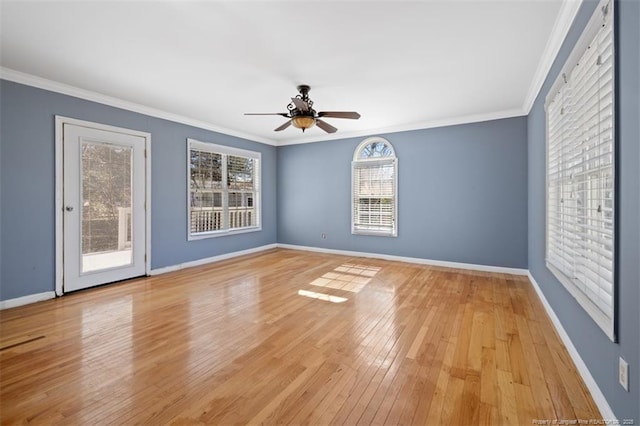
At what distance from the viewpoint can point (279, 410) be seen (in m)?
1.70

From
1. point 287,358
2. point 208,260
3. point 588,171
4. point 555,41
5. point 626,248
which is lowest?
point 287,358

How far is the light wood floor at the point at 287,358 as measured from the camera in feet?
5.57

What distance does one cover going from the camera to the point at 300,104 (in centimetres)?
343

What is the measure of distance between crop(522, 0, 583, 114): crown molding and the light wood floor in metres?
2.56

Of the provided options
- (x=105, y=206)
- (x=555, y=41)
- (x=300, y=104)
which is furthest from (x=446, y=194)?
(x=105, y=206)

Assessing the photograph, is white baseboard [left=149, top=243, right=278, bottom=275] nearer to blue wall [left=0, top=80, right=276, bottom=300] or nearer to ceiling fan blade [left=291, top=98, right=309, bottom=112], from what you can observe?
blue wall [left=0, top=80, right=276, bottom=300]

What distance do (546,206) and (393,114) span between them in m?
2.66

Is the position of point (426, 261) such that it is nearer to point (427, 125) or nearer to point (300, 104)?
point (427, 125)

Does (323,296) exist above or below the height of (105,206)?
below

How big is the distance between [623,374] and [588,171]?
47.8 inches

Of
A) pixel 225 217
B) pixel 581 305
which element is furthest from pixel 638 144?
pixel 225 217

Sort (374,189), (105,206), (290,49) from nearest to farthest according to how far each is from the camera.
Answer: (290,49), (105,206), (374,189)

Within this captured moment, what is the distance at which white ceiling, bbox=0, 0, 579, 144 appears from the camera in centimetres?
228

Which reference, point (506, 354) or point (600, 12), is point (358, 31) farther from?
point (506, 354)
